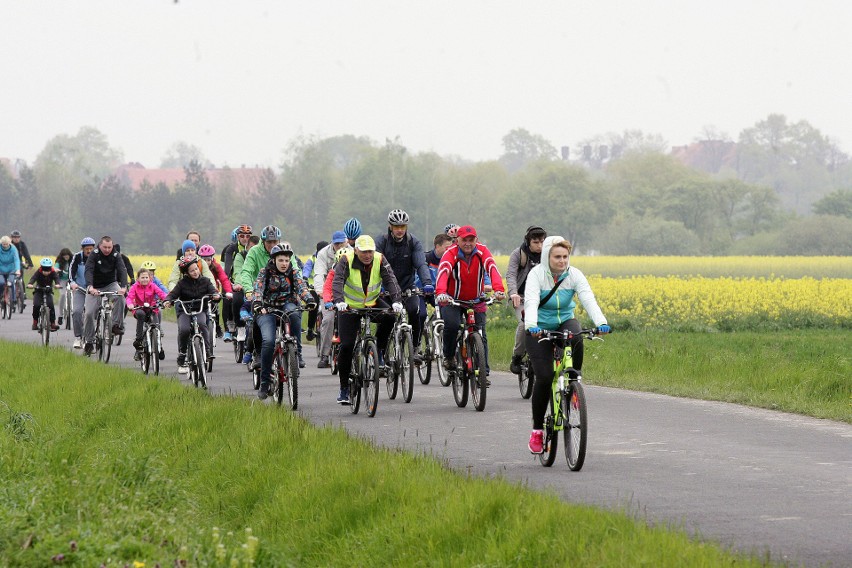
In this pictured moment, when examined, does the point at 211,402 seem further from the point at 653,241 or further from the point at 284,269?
the point at 653,241

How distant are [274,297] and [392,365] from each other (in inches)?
61.0

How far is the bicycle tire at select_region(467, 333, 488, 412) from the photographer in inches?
534

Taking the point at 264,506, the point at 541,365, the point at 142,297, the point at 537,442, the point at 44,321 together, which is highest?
the point at 142,297

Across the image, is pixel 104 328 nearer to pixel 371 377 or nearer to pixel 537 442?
pixel 371 377

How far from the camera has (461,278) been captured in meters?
14.4

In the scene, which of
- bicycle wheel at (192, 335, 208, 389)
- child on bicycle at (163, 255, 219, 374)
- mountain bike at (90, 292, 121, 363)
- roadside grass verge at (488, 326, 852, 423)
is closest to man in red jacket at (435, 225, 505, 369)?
roadside grass verge at (488, 326, 852, 423)

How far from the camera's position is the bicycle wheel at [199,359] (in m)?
16.2

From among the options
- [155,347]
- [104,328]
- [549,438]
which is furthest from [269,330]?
[104,328]

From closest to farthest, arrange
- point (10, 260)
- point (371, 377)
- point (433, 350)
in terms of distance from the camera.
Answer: point (371, 377), point (433, 350), point (10, 260)

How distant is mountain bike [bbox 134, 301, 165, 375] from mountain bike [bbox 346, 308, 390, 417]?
190 inches

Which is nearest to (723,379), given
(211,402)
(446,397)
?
(446,397)

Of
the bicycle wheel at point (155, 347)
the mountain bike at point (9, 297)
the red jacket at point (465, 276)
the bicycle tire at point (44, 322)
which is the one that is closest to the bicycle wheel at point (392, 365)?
the red jacket at point (465, 276)

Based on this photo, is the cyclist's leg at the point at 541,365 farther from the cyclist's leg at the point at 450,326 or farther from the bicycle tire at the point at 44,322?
the bicycle tire at the point at 44,322

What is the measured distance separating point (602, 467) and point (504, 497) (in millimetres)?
2492
